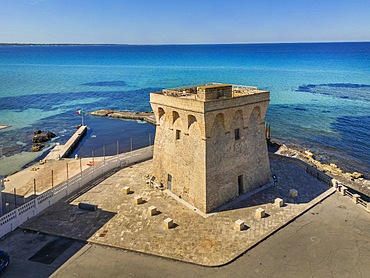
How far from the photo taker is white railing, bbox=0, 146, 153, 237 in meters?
22.8

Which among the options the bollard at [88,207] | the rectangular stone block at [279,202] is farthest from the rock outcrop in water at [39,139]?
the rectangular stone block at [279,202]

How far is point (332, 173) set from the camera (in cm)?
3875

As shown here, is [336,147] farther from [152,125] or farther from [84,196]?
[84,196]

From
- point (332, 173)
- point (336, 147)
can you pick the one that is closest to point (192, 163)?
point (332, 173)

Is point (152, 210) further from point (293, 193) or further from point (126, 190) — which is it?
point (293, 193)

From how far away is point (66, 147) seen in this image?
49469mm

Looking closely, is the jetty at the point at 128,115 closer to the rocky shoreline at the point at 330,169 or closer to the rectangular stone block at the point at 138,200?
the rocky shoreline at the point at 330,169

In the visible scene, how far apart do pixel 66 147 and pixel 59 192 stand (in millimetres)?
23780

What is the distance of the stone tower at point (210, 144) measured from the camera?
24.8 m

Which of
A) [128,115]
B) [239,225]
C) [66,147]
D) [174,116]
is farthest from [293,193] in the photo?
[128,115]

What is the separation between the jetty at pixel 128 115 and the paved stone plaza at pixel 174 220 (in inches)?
1619

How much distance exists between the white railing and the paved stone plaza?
705 millimetres

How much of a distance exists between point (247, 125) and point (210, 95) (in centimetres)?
459

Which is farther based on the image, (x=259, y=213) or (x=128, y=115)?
(x=128, y=115)
